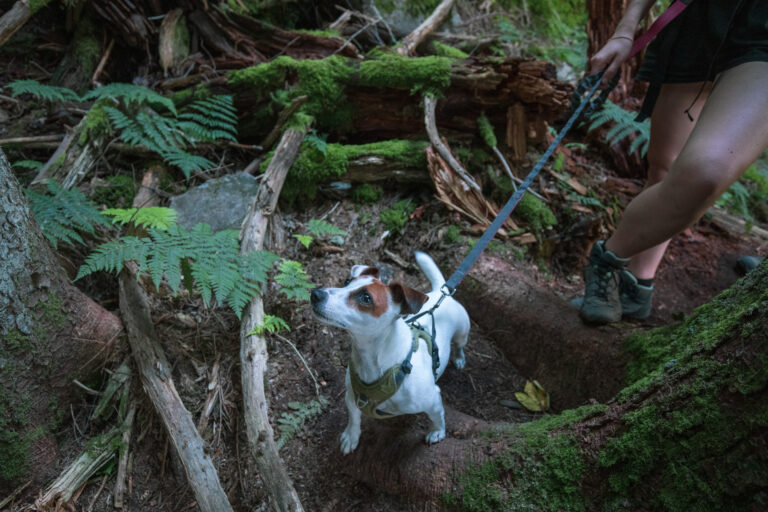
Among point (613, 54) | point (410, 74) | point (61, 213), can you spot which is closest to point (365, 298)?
point (613, 54)

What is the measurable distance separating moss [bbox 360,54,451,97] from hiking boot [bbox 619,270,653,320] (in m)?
2.57

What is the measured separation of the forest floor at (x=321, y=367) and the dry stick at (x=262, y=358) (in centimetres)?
20

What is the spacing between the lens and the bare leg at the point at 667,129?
259 centimetres

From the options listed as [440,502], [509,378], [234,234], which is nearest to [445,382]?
[509,378]

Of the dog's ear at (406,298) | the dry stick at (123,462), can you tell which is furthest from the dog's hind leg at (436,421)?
the dry stick at (123,462)

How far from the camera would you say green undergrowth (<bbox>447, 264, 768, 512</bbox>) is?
134 centimetres

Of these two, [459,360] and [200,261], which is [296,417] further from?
[459,360]

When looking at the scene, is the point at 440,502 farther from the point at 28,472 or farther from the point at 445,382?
the point at 28,472

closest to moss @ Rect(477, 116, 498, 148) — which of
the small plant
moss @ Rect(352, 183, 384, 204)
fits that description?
the small plant

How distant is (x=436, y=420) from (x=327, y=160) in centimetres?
275

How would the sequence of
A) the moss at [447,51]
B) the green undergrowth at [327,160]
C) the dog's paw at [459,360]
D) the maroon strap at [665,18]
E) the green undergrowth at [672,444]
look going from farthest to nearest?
the moss at [447,51]
the green undergrowth at [327,160]
the dog's paw at [459,360]
the maroon strap at [665,18]
the green undergrowth at [672,444]

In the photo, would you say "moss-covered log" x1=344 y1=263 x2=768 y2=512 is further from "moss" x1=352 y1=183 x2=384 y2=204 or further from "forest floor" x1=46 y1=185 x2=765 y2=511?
"moss" x1=352 y1=183 x2=384 y2=204

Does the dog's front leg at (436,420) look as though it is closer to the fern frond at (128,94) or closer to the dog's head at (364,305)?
the dog's head at (364,305)

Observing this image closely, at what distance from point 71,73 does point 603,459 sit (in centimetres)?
611
